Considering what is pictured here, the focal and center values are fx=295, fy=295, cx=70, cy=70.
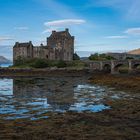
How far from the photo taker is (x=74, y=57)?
362 feet

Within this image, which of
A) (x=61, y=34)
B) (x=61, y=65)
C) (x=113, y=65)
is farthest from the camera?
(x=61, y=34)

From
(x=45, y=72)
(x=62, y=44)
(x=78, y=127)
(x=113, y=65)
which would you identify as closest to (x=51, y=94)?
(x=78, y=127)

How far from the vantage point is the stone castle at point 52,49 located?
100750 millimetres

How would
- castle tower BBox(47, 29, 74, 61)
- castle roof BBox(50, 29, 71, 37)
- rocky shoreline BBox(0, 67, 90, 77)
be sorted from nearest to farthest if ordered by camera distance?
1. rocky shoreline BBox(0, 67, 90, 77)
2. castle tower BBox(47, 29, 74, 61)
3. castle roof BBox(50, 29, 71, 37)

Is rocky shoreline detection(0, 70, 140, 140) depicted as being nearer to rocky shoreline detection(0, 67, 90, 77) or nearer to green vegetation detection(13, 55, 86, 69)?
rocky shoreline detection(0, 67, 90, 77)

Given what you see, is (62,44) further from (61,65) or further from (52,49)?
(61,65)

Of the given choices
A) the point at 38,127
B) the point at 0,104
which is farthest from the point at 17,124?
the point at 0,104

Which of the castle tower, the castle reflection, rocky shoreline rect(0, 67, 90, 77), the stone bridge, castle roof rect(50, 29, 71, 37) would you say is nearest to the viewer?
the castle reflection

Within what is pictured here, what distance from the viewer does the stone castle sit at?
101 m

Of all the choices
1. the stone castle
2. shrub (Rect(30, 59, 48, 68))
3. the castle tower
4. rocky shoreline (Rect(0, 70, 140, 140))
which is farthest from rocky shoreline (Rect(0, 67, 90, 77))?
rocky shoreline (Rect(0, 70, 140, 140))

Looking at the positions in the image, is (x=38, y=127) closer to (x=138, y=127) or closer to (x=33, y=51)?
(x=138, y=127)

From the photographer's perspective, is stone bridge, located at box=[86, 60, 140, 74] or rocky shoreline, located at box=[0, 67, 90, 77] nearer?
rocky shoreline, located at box=[0, 67, 90, 77]

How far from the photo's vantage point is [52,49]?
103 metres

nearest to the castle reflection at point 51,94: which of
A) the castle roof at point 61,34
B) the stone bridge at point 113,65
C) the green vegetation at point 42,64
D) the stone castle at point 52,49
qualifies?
the stone bridge at point 113,65
